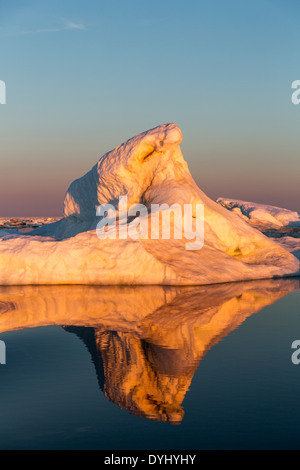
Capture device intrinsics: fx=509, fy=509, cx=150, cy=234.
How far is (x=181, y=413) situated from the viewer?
16.3ft

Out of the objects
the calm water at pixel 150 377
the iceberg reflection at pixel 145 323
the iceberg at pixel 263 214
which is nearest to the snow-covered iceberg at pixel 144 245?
the iceberg reflection at pixel 145 323

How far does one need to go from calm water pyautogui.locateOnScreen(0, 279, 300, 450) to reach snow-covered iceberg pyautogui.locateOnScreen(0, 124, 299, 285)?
3.89m

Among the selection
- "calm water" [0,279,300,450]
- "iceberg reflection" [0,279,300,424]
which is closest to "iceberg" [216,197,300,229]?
"iceberg reflection" [0,279,300,424]

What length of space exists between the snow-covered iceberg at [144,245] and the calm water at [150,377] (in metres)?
3.89

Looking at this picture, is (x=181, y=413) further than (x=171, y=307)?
No

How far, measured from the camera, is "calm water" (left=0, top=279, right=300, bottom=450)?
4520 mm

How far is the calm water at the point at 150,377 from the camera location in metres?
4.52

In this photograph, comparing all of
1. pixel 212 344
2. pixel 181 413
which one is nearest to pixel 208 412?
pixel 181 413

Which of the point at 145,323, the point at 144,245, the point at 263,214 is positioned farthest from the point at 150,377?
the point at 263,214

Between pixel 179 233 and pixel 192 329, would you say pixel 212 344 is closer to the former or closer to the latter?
pixel 192 329

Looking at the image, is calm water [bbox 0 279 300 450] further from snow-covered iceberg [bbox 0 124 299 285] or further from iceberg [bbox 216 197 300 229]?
iceberg [bbox 216 197 300 229]

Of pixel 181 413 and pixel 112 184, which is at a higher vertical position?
pixel 112 184

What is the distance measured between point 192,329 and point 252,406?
11.6 feet

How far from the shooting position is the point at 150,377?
6.00 m
